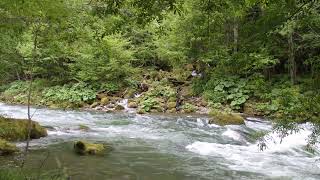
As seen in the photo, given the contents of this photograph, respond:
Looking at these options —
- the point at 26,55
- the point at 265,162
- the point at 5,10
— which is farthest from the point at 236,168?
the point at 26,55

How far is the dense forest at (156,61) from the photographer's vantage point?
5.05 meters

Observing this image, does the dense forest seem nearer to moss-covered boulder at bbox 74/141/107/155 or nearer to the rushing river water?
the rushing river water

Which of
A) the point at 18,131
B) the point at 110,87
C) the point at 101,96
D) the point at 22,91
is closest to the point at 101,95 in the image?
the point at 101,96

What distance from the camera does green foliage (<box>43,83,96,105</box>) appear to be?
24.4 m

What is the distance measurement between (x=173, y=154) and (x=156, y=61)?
1942 cm

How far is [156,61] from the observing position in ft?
98.3

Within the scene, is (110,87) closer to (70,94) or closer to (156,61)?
(70,94)

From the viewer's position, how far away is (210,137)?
1346cm

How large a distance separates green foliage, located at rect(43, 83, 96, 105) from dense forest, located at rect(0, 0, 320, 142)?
63 mm

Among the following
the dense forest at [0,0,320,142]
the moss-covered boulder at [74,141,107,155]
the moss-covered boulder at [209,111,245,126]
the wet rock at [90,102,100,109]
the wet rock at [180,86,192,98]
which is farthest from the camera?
the wet rock at [90,102,100,109]

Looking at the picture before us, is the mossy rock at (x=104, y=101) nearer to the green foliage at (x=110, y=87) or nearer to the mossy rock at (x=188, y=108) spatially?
the green foliage at (x=110, y=87)

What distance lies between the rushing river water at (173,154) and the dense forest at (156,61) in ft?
4.79

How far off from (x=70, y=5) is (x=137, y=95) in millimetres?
14855

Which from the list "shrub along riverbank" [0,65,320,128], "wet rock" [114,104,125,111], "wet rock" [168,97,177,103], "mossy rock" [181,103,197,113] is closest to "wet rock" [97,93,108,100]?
"shrub along riverbank" [0,65,320,128]
